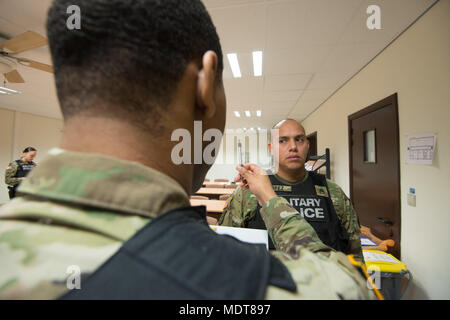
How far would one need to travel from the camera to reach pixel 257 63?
2.52m

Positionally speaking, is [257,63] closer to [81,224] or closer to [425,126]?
[425,126]

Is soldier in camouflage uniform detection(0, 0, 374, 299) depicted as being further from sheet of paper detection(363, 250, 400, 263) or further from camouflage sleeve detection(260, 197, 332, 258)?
sheet of paper detection(363, 250, 400, 263)

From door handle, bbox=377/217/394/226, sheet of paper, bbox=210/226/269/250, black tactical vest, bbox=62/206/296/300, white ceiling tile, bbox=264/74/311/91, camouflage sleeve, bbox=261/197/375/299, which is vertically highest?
white ceiling tile, bbox=264/74/311/91

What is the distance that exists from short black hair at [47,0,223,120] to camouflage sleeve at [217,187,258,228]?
1146mm

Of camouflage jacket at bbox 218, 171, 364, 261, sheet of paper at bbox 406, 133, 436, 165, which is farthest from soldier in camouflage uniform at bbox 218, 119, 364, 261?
sheet of paper at bbox 406, 133, 436, 165

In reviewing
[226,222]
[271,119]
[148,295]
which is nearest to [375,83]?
[226,222]

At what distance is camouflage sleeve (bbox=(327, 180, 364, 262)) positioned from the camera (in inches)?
47.5

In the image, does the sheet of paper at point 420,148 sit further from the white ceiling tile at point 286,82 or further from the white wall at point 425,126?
the white ceiling tile at point 286,82

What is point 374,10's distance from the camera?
1587 millimetres

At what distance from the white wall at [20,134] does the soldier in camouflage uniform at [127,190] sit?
6.34 meters

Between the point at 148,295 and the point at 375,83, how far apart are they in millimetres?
2985

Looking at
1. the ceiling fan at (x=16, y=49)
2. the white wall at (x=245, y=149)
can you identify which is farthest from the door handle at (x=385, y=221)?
the white wall at (x=245, y=149)

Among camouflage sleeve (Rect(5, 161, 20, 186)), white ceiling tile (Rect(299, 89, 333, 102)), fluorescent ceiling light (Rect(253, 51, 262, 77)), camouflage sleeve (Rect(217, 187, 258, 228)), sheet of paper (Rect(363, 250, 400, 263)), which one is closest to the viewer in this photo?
camouflage sleeve (Rect(217, 187, 258, 228))

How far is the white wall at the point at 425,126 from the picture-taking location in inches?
57.7
